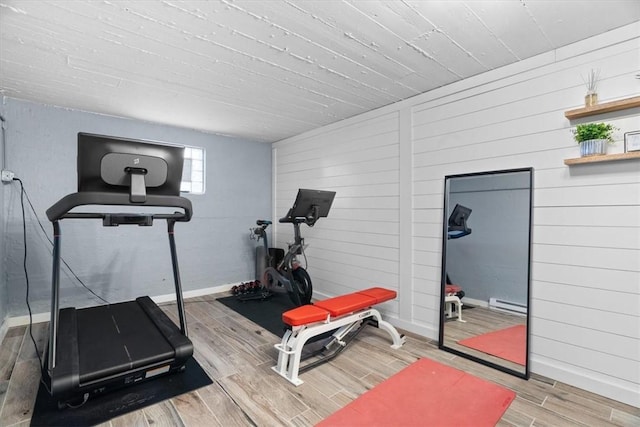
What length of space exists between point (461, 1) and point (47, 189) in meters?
4.46

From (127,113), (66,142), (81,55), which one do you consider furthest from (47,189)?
(81,55)

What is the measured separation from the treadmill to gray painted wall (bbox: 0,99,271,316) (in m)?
1.33

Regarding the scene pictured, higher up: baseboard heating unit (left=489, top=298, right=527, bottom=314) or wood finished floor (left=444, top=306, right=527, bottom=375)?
baseboard heating unit (left=489, top=298, right=527, bottom=314)

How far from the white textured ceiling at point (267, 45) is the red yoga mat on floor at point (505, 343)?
2259 millimetres

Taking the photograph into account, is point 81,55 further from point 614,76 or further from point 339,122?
point 614,76

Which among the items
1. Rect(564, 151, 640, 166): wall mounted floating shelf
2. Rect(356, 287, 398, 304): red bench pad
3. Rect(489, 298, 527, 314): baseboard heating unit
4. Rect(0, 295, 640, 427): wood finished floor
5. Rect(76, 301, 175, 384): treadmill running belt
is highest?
Rect(564, 151, 640, 166): wall mounted floating shelf

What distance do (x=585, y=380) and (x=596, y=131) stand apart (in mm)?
1753

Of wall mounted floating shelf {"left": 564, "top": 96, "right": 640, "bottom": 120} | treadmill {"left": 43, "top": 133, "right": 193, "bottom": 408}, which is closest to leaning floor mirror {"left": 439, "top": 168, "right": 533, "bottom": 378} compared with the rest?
wall mounted floating shelf {"left": 564, "top": 96, "right": 640, "bottom": 120}

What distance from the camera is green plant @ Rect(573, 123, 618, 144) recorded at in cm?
204

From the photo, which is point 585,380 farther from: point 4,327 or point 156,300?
point 4,327

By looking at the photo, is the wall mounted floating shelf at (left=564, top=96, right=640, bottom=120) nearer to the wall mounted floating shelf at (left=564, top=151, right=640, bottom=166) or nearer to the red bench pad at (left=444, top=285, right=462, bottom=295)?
the wall mounted floating shelf at (left=564, top=151, right=640, bottom=166)

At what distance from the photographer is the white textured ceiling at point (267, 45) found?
6.05 ft

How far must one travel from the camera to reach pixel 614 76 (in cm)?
207

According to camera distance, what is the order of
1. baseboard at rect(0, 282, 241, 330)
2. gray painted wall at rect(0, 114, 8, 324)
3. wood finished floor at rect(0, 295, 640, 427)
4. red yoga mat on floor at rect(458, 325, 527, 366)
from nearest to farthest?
wood finished floor at rect(0, 295, 640, 427), red yoga mat on floor at rect(458, 325, 527, 366), gray painted wall at rect(0, 114, 8, 324), baseboard at rect(0, 282, 241, 330)
